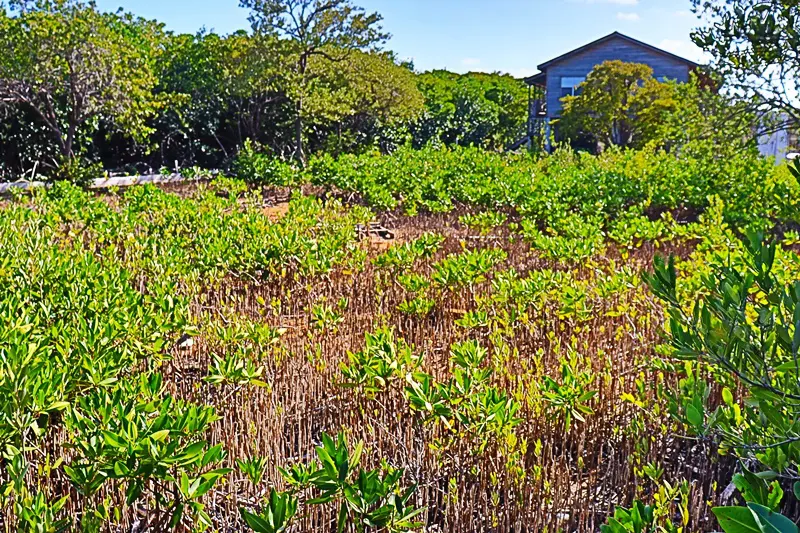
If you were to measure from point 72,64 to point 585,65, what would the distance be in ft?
71.1

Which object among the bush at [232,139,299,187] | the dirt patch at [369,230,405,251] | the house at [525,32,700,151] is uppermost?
the house at [525,32,700,151]

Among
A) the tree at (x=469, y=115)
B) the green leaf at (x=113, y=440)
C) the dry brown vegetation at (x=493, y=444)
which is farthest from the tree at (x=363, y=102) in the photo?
the green leaf at (x=113, y=440)

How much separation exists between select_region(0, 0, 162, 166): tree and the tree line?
0.06 ft

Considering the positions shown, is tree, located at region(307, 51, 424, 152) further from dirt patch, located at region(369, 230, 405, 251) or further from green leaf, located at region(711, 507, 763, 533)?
green leaf, located at region(711, 507, 763, 533)

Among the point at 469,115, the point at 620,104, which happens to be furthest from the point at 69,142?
the point at 469,115

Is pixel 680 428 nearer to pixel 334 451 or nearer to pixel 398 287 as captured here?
pixel 334 451

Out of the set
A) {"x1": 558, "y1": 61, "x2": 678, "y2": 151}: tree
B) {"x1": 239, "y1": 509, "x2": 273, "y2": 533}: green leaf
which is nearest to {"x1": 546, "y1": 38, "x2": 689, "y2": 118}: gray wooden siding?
{"x1": 558, "y1": 61, "x2": 678, "y2": 151}: tree

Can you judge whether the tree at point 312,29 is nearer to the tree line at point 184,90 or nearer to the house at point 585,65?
the tree line at point 184,90

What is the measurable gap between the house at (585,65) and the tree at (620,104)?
6.39 m

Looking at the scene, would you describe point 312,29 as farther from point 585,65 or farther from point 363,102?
point 585,65

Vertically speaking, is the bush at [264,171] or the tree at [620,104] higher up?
the tree at [620,104]

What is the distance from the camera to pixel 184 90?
18.3m

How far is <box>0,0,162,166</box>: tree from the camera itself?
38.4 feet

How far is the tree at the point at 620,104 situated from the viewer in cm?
1939
